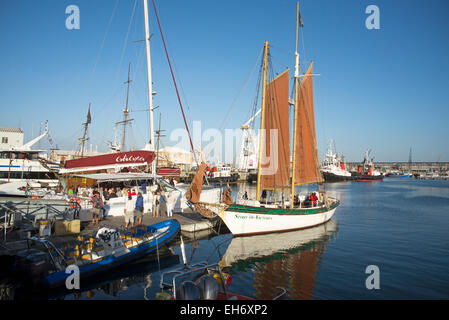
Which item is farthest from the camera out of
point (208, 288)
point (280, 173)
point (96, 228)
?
point (280, 173)

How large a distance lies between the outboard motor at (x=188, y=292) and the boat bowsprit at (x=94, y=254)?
490cm

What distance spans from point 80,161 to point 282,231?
14.6 meters

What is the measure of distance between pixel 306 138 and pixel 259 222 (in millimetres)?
11410

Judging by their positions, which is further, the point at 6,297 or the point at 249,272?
the point at 249,272

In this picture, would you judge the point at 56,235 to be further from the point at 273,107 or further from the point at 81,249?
the point at 273,107

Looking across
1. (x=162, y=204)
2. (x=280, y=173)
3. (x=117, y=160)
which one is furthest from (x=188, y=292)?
(x=280, y=173)

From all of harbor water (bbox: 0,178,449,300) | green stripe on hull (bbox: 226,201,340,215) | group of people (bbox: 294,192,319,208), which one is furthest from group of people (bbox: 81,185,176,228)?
group of people (bbox: 294,192,319,208)

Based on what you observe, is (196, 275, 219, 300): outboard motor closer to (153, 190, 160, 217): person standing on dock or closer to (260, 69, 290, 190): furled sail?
(153, 190, 160, 217): person standing on dock

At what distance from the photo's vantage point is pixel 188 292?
6.42 metres

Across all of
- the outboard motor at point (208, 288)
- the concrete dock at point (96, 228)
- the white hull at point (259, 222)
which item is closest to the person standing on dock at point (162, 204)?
the concrete dock at point (96, 228)

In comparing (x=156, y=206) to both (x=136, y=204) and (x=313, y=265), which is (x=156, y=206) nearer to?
(x=136, y=204)
